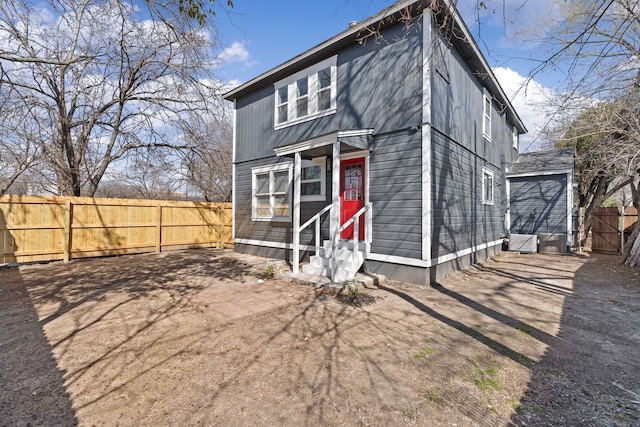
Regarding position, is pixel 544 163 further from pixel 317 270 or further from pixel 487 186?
pixel 317 270

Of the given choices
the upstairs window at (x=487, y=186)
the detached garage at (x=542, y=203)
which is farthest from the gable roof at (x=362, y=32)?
the detached garage at (x=542, y=203)

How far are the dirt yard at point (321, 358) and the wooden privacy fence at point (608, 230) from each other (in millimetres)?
7442

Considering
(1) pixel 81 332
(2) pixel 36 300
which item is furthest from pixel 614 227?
(2) pixel 36 300

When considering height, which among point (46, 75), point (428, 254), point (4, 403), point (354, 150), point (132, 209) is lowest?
point (4, 403)

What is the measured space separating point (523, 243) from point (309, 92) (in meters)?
9.94

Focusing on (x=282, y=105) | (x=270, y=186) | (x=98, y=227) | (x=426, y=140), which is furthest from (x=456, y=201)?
(x=98, y=227)

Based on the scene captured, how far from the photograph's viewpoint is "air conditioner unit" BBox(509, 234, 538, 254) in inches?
451

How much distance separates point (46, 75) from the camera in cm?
988

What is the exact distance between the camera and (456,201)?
7.56m

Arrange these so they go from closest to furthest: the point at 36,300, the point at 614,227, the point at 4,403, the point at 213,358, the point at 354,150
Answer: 1. the point at 4,403
2. the point at 213,358
3. the point at 36,300
4. the point at 354,150
5. the point at 614,227

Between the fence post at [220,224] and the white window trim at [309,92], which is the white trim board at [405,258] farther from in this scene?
the white window trim at [309,92]

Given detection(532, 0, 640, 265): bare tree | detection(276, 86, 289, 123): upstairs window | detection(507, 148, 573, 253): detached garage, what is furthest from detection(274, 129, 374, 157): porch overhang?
detection(507, 148, 573, 253): detached garage

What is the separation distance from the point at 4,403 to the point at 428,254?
5942 millimetres

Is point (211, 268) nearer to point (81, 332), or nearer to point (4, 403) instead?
point (81, 332)
